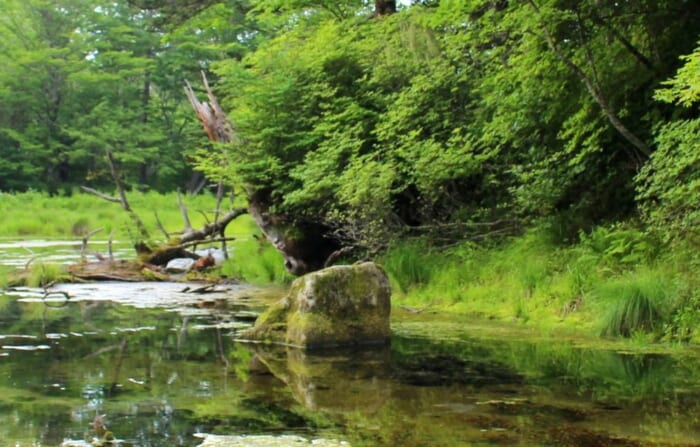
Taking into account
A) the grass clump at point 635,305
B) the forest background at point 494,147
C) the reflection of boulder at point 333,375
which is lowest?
the reflection of boulder at point 333,375

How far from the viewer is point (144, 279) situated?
1739 cm

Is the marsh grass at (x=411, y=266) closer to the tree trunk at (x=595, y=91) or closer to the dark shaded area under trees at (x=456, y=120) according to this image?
the dark shaded area under trees at (x=456, y=120)

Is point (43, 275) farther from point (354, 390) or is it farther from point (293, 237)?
point (354, 390)

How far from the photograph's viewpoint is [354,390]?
299 inches

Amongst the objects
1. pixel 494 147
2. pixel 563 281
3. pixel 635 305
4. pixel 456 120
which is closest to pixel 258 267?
pixel 456 120

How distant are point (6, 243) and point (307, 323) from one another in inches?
788

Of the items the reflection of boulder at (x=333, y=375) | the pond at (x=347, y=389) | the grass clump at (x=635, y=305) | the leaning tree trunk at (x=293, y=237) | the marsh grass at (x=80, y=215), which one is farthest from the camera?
the marsh grass at (x=80, y=215)

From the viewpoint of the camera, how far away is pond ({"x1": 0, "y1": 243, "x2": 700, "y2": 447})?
6.12m

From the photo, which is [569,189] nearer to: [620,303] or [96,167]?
[620,303]

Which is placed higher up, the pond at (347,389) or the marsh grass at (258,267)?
the marsh grass at (258,267)

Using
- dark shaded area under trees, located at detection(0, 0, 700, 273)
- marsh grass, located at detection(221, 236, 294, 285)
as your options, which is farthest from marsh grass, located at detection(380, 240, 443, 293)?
marsh grass, located at detection(221, 236, 294, 285)

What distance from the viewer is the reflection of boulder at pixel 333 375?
23.5 feet

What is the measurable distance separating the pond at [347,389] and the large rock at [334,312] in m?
0.28

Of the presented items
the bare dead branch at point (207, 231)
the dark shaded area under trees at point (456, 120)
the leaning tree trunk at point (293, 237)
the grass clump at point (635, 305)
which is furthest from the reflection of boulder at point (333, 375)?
the bare dead branch at point (207, 231)
